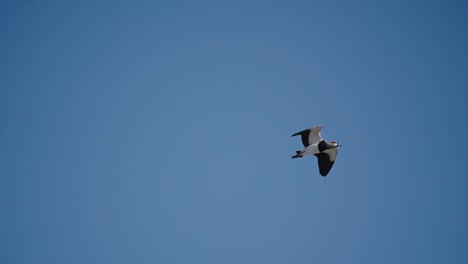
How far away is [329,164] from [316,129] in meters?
2.35

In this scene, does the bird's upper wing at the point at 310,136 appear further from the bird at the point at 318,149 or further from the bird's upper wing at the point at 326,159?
the bird's upper wing at the point at 326,159

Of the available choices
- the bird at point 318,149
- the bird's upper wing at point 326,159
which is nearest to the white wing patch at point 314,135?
the bird at point 318,149

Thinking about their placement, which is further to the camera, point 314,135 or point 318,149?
point 314,135

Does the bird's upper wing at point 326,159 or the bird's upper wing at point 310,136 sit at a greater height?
the bird's upper wing at point 310,136

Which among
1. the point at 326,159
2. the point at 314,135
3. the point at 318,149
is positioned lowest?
the point at 326,159

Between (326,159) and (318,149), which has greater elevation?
(318,149)

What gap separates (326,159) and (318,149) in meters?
1.05

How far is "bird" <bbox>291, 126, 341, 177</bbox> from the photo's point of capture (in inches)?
1048

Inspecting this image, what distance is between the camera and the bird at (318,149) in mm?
26625

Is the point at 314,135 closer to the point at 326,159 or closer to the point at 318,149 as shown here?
the point at 318,149

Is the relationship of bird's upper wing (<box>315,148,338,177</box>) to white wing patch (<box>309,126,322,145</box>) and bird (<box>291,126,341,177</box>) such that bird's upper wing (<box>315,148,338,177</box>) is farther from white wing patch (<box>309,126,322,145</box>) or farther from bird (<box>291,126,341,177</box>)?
white wing patch (<box>309,126,322,145</box>)

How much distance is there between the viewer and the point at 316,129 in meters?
26.8

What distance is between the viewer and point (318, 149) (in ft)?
87.1

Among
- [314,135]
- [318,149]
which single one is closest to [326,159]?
[318,149]
